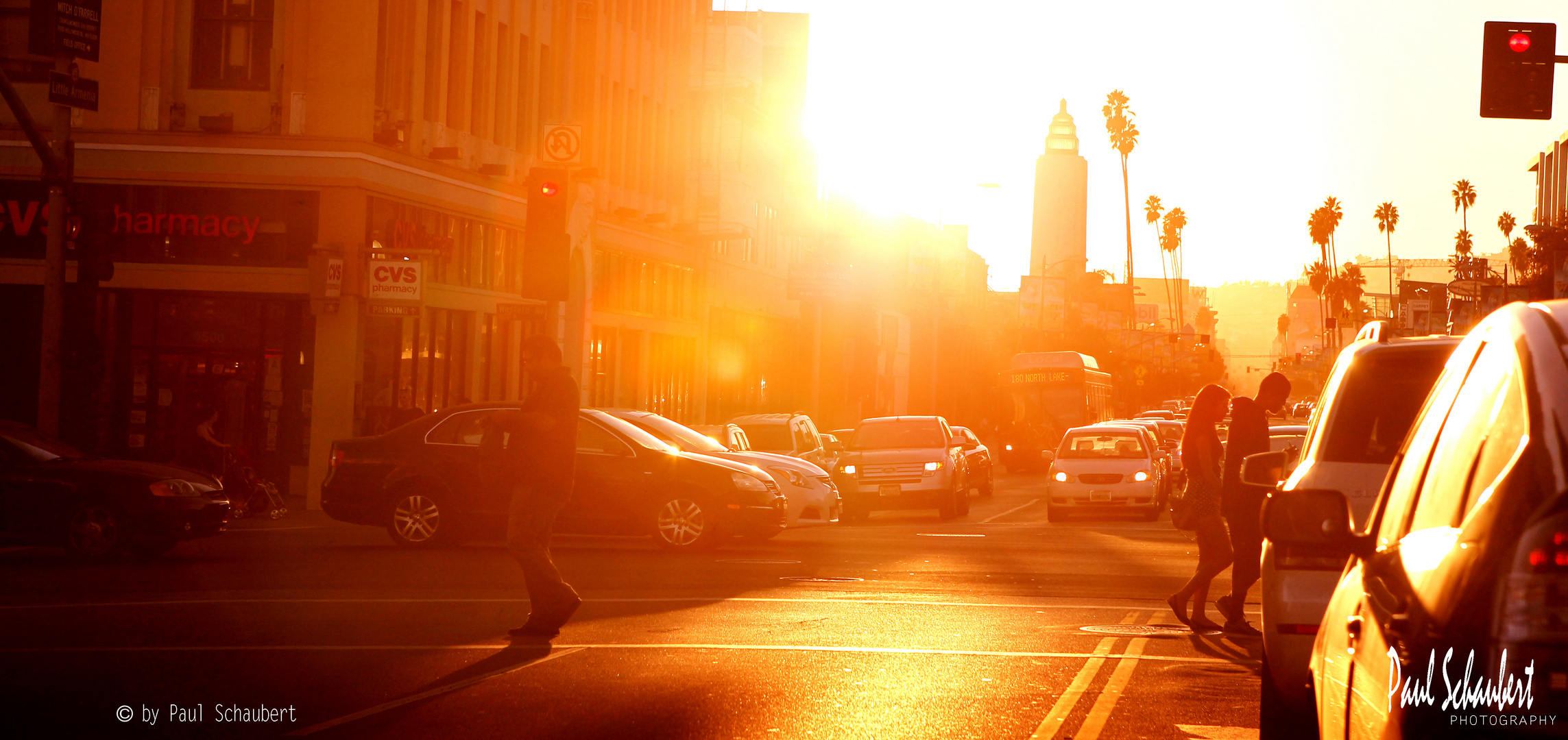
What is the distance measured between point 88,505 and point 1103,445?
17044 mm

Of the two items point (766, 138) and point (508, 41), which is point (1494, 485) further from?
point (766, 138)

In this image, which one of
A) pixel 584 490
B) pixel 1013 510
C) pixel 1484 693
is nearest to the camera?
pixel 1484 693

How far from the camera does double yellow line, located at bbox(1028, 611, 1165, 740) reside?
750 cm

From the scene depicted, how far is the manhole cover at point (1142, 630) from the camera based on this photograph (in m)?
11.4

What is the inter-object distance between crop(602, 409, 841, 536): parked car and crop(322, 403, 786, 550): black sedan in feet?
3.32

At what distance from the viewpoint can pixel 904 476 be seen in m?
26.9

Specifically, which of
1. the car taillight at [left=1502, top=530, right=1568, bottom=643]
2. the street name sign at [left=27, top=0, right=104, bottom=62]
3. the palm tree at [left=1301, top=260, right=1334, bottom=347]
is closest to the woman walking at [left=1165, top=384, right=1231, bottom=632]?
the car taillight at [left=1502, top=530, right=1568, bottom=643]

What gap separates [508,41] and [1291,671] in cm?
2970

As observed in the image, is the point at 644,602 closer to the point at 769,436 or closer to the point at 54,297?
Answer: the point at 54,297

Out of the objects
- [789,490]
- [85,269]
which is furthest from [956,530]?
[85,269]

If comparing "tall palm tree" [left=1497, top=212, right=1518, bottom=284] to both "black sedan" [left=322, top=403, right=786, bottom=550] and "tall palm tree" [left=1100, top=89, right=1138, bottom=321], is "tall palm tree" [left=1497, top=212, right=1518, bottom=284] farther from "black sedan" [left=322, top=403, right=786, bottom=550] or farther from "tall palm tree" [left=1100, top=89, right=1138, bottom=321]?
"black sedan" [left=322, top=403, right=786, bottom=550]

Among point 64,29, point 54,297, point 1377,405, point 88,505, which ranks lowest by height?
point 88,505

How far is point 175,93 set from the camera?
28.5m

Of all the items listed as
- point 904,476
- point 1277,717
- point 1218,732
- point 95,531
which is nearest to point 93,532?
point 95,531
